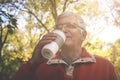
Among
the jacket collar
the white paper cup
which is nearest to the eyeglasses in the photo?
the jacket collar

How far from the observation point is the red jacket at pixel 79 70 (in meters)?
3.16

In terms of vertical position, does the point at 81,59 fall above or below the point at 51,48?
below

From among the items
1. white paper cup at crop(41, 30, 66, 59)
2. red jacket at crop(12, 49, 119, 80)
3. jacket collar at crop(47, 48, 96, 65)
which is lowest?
red jacket at crop(12, 49, 119, 80)

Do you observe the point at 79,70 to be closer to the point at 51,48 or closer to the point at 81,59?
the point at 81,59

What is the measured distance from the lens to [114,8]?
26.6 meters

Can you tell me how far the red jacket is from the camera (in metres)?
3.16

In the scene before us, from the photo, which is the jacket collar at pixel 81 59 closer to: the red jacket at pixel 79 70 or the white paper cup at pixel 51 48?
the red jacket at pixel 79 70

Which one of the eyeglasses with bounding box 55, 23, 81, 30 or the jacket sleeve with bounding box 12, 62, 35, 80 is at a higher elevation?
the eyeglasses with bounding box 55, 23, 81, 30

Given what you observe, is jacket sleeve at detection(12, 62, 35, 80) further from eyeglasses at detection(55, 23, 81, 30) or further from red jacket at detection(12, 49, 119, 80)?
eyeglasses at detection(55, 23, 81, 30)

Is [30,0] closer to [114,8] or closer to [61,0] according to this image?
[61,0]

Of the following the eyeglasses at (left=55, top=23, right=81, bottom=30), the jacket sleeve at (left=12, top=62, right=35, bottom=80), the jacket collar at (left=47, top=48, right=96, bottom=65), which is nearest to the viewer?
the jacket sleeve at (left=12, top=62, right=35, bottom=80)

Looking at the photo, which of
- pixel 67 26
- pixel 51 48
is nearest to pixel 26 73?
pixel 51 48

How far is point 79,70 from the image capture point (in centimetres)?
322

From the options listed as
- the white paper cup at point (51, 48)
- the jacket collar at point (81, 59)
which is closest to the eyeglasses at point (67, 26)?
the jacket collar at point (81, 59)
